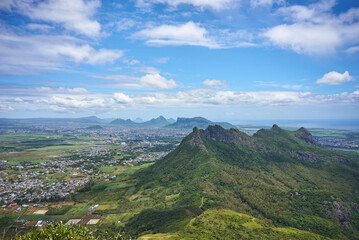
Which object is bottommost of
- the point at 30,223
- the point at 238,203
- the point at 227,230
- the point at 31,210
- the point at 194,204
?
the point at 31,210

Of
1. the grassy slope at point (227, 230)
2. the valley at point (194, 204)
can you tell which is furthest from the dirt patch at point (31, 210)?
the grassy slope at point (227, 230)

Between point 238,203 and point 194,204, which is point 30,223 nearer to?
point 194,204

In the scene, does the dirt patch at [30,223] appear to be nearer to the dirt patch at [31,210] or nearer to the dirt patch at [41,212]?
the dirt patch at [41,212]

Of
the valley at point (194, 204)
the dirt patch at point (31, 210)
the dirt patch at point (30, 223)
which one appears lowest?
the dirt patch at point (31, 210)

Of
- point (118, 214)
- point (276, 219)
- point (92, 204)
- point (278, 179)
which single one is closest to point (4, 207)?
point (92, 204)

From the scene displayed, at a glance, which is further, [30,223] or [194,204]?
[194,204]

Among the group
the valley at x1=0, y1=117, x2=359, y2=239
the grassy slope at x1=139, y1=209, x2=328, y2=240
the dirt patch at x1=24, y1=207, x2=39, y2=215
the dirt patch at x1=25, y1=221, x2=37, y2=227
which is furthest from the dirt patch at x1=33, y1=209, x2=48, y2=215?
the grassy slope at x1=139, y1=209, x2=328, y2=240

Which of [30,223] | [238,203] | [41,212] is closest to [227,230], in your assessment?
[238,203]

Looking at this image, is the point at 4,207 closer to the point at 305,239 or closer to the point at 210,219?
the point at 210,219

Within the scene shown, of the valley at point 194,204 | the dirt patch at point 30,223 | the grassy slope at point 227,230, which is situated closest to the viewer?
the grassy slope at point 227,230

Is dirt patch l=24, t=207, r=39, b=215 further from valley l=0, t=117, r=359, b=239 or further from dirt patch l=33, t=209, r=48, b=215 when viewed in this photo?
dirt patch l=33, t=209, r=48, b=215

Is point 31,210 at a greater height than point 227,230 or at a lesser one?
lesser

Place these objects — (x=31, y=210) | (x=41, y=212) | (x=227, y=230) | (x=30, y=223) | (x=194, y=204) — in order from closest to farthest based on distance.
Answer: (x=227, y=230), (x=30, y=223), (x=194, y=204), (x=41, y=212), (x=31, y=210)
